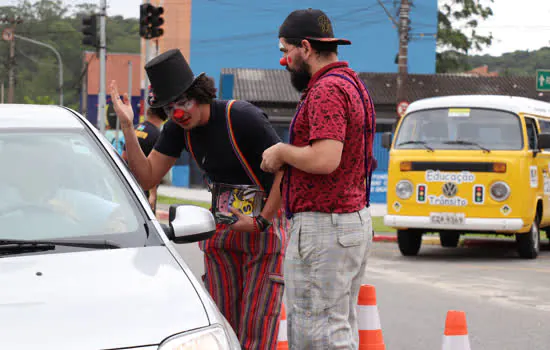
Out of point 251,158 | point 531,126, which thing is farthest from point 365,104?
point 531,126

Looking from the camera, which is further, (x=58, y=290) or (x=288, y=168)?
(x=288, y=168)

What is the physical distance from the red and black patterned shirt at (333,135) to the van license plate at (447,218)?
29.9 feet

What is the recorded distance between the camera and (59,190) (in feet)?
14.4

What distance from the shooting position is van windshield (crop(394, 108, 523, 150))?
13.6 meters

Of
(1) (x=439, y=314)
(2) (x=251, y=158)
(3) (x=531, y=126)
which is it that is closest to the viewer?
(2) (x=251, y=158)

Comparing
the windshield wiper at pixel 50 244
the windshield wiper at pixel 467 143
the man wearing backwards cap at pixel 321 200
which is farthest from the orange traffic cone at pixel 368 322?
the windshield wiper at pixel 467 143

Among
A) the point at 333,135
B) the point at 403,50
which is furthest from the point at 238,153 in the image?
the point at 403,50

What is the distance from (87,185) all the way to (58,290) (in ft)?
3.52

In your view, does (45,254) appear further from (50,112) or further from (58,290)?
(50,112)

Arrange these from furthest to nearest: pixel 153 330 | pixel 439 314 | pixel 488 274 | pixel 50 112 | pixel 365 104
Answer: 1. pixel 488 274
2. pixel 439 314
3. pixel 50 112
4. pixel 365 104
5. pixel 153 330

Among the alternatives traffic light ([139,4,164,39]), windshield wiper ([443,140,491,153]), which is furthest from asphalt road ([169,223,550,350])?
traffic light ([139,4,164,39])

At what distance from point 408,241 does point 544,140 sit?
2.36 meters

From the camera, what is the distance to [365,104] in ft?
14.5

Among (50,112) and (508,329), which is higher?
(50,112)
